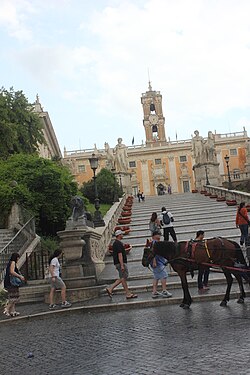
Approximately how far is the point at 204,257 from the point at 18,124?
25.9 metres

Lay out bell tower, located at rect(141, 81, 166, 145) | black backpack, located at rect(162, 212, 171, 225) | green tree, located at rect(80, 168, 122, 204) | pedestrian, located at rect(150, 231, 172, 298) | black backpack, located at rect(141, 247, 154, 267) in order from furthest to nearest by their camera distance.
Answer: bell tower, located at rect(141, 81, 166, 145) < green tree, located at rect(80, 168, 122, 204) < black backpack, located at rect(162, 212, 171, 225) < pedestrian, located at rect(150, 231, 172, 298) < black backpack, located at rect(141, 247, 154, 267)

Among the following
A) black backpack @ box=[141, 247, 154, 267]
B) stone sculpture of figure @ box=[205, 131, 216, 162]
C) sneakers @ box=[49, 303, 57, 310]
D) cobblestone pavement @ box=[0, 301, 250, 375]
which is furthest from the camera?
stone sculpture of figure @ box=[205, 131, 216, 162]

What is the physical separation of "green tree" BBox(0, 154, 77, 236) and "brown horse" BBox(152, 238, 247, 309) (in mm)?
13181

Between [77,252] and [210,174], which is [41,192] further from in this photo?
[210,174]

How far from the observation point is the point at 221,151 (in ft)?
289

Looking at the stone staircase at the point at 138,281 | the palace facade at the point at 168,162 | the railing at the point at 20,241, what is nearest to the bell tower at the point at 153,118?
the palace facade at the point at 168,162

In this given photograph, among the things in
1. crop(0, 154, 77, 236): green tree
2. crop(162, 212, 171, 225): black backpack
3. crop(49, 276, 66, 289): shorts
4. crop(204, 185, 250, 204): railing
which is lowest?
crop(49, 276, 66, 289): shorts

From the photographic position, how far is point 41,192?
75.1 feet

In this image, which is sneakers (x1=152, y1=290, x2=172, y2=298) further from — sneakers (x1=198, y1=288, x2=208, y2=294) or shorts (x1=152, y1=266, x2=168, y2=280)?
sneakers (x1=198, y1=288, x2=208, y2=294)

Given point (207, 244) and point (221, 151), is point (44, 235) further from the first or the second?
point (221, 151)

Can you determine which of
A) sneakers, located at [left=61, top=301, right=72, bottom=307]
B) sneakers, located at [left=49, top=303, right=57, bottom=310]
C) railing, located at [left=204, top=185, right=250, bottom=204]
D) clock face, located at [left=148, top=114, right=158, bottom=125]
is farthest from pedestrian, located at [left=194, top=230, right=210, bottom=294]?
clock face, located at [left=148, top=114, right=158, bottom=125]

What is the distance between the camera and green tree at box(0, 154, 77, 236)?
22.0 metres

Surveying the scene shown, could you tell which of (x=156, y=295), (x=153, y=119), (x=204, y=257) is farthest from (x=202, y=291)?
(x=153, y=119)

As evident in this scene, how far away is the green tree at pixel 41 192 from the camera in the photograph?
72.2ft
